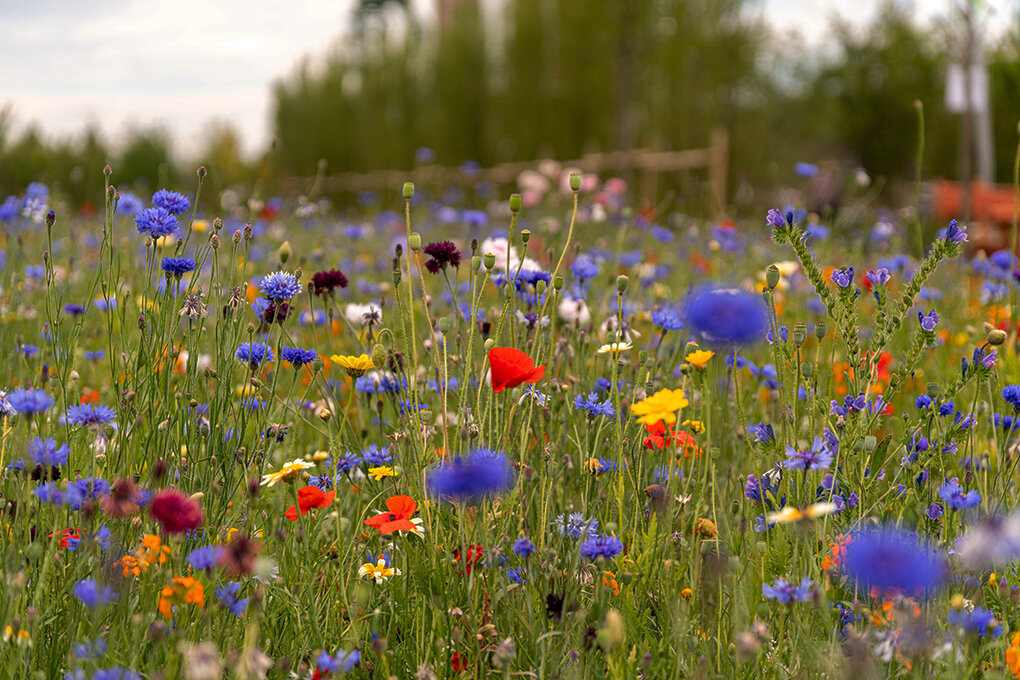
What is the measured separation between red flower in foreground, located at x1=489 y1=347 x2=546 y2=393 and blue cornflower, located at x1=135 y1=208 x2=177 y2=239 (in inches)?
27.3

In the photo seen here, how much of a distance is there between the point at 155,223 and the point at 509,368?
750 mm

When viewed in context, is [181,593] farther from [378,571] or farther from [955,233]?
[955,233]

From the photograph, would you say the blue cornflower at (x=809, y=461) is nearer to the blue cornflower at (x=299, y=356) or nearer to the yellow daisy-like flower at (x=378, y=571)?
the yellow daisy-like flower at (x=378, y=571)

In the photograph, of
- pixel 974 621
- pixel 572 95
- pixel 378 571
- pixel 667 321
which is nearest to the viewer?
pixel 974 621

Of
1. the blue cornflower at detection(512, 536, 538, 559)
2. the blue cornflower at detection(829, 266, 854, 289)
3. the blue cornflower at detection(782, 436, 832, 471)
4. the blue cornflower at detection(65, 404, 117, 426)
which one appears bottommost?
the blue cornflower at detection(512, 536, 538, 559)

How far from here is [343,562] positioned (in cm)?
148

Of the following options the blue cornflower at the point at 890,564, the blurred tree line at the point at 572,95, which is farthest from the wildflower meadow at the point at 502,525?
A: the blurred tree line at the point at 572,95

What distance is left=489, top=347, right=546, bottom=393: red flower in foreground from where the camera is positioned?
1483mm

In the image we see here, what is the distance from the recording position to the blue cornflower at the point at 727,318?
113 cm

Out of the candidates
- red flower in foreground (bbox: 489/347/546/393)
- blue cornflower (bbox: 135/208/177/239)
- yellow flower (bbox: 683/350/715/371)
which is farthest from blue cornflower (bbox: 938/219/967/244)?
blue cornflower (bbox: 135/208/177/239)

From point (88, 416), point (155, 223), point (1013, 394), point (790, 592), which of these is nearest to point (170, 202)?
point (155, 223)

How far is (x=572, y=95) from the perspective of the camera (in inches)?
520

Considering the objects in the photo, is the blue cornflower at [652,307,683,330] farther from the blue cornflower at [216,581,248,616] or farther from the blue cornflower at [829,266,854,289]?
the blue cornflower at [216,581,248,616]

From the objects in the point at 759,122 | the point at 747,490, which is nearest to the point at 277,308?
the point at 747,490
